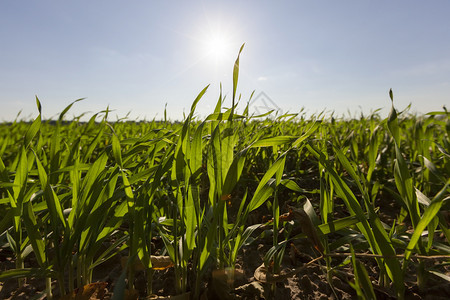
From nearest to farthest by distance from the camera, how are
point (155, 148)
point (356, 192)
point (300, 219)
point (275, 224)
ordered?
1. point (300, 219)
2. point (275, 224)
3. point (155, 148)
4. point (356, 192)

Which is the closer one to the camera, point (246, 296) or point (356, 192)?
point (246, 296)

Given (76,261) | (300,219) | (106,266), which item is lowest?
(106,266)

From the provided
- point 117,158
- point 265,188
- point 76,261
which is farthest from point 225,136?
point 76,261

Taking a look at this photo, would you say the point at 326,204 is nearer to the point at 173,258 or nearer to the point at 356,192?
the point at 173,258

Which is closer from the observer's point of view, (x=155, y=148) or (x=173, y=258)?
(x=173, y=258)

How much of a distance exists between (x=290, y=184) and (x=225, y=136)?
268mm

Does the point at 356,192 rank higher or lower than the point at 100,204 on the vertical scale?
lower

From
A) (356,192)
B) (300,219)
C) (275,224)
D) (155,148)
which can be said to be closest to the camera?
(300,219)

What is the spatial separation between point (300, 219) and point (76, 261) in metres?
0.60

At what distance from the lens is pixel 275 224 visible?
0.80 m

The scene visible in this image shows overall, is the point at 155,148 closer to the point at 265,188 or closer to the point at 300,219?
the point at 265,188

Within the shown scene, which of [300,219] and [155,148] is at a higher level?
[155,148]

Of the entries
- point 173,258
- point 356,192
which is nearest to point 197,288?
point 173,258

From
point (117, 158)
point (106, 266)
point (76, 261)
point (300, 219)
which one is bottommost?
point (106, 266)
